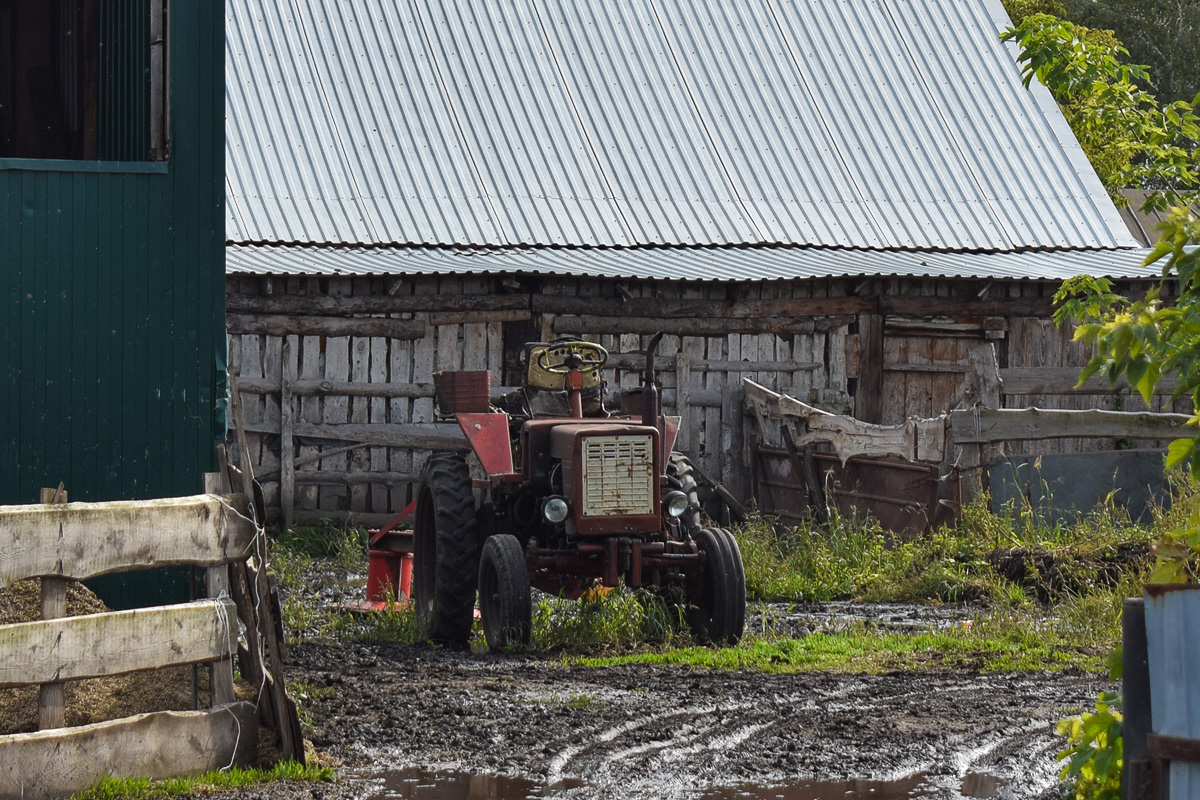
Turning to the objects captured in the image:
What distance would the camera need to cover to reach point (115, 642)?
215 inches

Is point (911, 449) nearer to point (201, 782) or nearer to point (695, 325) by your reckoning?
point (695, 325)

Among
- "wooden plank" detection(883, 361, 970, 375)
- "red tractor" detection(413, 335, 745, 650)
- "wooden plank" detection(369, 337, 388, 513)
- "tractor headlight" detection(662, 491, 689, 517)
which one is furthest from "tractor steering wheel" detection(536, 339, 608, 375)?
"wooden plank" detection(883, 361, 970, 375)

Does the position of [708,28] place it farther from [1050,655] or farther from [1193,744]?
[1193,744]

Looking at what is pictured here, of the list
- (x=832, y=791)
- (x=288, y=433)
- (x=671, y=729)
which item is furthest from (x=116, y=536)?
(x=288, y=433)

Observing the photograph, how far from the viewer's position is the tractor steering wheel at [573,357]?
931 centimetres

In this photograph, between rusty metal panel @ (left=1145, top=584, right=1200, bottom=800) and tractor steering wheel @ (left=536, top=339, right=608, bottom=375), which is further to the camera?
tractor steering wheel @ (left=536, top=339, right=608, bottom=375)

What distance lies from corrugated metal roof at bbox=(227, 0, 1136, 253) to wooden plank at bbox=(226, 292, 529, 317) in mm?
854

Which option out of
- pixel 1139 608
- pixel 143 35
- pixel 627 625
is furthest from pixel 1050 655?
pixel 143 35

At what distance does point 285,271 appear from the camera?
13000 mm

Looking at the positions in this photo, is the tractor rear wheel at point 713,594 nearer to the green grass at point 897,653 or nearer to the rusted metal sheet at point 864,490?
the green grass at point 897,653

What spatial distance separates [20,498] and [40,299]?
916 mm

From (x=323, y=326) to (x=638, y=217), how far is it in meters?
3.71

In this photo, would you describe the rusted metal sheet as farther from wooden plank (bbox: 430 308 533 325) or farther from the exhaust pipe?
the exhaust pipe

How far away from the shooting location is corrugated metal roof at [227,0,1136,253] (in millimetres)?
15344
